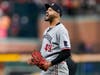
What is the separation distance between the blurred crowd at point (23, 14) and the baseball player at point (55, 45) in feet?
26.5

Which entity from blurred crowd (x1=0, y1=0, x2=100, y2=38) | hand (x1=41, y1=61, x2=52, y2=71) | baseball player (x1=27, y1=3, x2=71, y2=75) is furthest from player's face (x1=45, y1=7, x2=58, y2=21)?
blurred crowd (x1=0, y1=0, x2=100, y2=38)

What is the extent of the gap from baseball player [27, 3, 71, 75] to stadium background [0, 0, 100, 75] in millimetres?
6479

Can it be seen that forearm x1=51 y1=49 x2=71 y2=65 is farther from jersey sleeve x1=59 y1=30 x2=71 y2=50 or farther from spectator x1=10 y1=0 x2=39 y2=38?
spectator x1=10 y1=0 x2=39 y2=38

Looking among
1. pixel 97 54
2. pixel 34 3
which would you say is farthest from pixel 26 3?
pixel 97 54

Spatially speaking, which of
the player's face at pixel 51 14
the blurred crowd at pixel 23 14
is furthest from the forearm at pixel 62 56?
the blurred crowd at pixel 23 14

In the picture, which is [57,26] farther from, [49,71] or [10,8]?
[10,8]

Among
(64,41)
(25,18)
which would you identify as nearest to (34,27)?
(25,18)

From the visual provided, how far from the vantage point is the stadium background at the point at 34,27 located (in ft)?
47.4

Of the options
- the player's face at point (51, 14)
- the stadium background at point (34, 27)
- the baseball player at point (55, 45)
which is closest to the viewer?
the baseball player at point (55, 45)

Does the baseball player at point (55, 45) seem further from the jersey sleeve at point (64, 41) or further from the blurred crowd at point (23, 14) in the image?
the blurred crowd at point (23, 14)

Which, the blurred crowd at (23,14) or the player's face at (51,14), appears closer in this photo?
the player's face at (51,14)

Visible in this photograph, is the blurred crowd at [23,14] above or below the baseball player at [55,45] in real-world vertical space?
above

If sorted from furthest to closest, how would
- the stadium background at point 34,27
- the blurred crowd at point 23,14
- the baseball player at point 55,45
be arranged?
1. the blurred crowd at point 23,14
2. the stadium background at point 34,27
3. the baseball player at point 55,45

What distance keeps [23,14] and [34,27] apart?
0.58 metres
